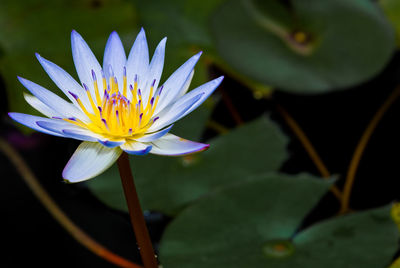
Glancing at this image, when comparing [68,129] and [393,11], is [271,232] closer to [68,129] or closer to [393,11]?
[68,129]

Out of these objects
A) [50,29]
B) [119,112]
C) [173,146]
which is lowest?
[173,146]

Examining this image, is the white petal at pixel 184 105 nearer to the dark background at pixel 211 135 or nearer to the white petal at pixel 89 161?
the white petal at pixel 89 161

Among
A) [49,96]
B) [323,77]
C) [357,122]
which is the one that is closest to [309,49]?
[323,77]

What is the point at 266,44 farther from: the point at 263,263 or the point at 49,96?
the point at 49,96

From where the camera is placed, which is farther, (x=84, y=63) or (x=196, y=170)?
(x=196, y=170)

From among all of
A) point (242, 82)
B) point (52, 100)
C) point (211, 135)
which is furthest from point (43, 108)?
point (242, 82)

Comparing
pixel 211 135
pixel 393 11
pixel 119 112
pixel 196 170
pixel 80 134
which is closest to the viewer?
pixel 80 134
